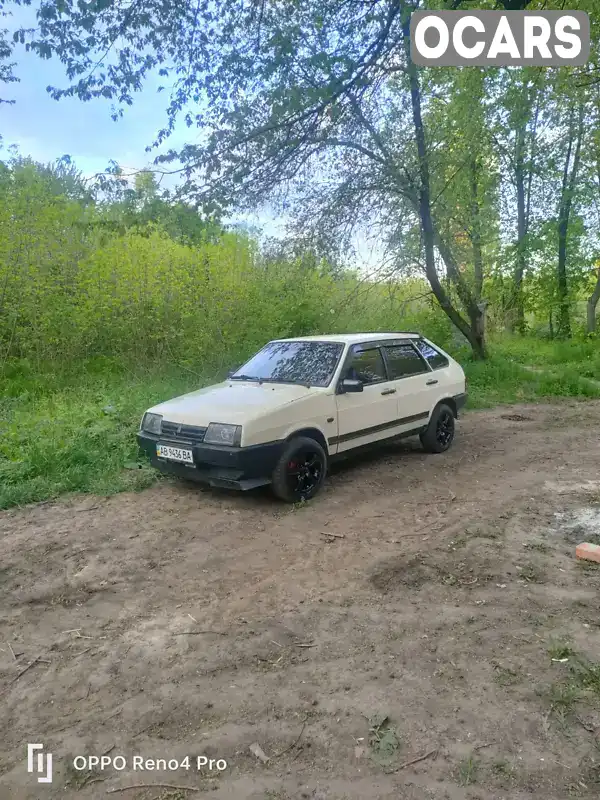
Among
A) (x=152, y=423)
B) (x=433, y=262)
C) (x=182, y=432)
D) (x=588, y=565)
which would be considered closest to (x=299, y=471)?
(x=182, y=432)

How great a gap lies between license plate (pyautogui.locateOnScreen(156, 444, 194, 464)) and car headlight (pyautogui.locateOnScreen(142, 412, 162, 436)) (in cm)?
21

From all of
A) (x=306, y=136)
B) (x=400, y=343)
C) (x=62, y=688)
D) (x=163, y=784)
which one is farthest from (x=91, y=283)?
(x=163, y=784)

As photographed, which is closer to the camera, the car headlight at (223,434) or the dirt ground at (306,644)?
the dirt ground at (306,644)

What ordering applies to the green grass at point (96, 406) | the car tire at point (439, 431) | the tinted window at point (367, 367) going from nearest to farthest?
the green grass at point (96, 406) → the tinted window at point (367, 367) → the car tire at point (439, 431)

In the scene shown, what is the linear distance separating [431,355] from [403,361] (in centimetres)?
76

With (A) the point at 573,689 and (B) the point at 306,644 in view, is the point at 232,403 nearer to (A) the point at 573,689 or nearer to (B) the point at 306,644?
(B) the point at 306,644

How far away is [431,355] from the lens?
7.58 m

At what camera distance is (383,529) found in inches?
191

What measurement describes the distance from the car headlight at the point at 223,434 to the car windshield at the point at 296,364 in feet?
3.65

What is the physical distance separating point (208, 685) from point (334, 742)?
731 millimetres

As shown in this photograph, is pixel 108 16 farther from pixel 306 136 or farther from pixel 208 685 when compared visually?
pixel 208 685

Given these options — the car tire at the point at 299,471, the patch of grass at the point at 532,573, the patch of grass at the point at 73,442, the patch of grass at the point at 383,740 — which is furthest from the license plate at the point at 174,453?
the patch of grass at the point at 383,740

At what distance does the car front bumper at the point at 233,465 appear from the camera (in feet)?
16.5

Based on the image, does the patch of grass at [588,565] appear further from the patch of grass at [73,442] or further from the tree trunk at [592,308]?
the tree trunk at [592,308]
